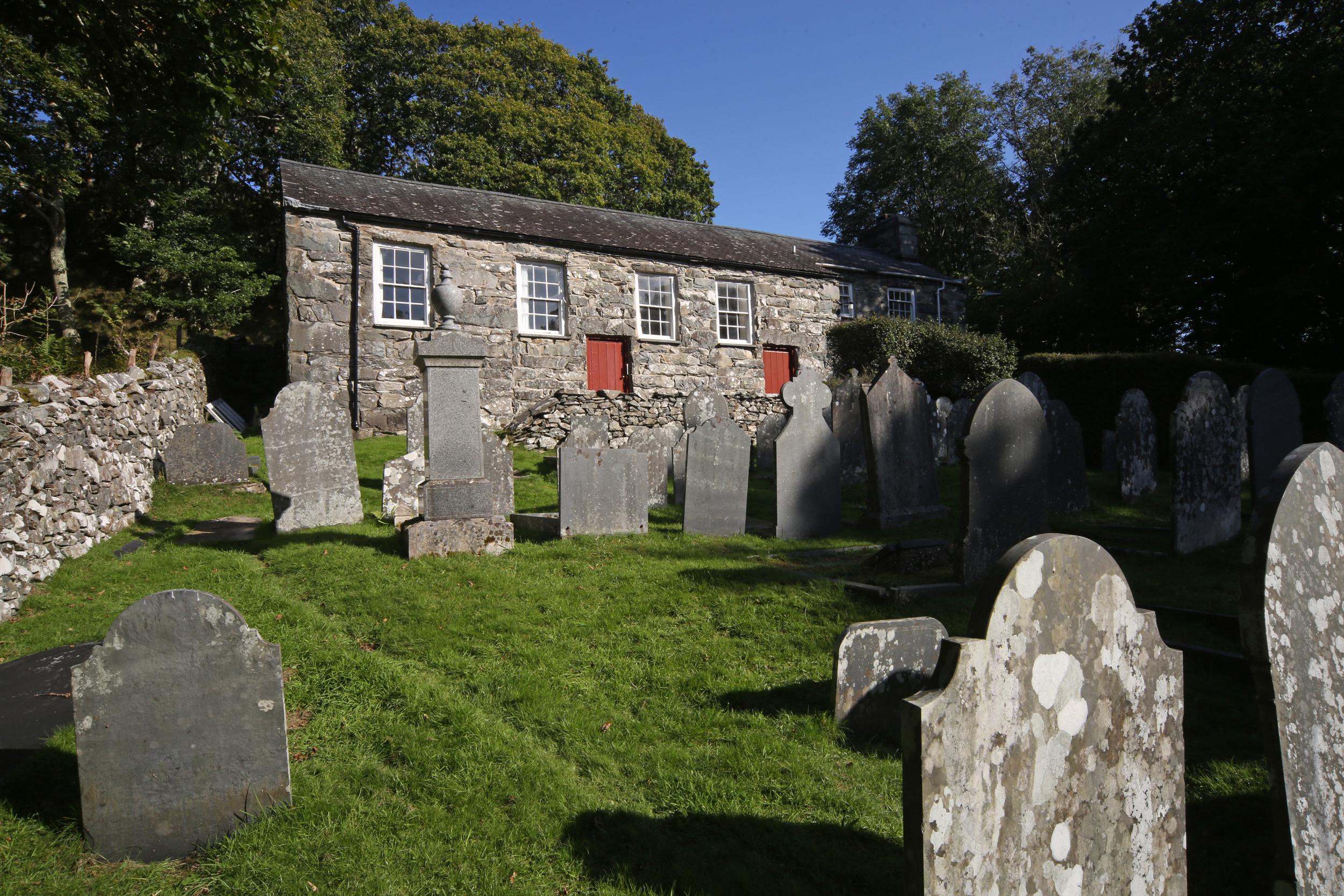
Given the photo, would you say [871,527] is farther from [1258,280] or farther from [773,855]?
[1258,280]

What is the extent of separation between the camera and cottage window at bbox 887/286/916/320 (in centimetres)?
2486

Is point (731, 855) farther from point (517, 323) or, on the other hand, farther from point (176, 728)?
point (517, 323)

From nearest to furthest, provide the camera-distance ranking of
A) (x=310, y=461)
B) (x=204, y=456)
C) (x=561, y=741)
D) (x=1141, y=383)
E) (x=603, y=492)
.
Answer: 1. (x=561, y=741)
2. (x=603, y=492)
3. (x=310, y=461)
4. (x=204, y=456)
5. (x=1141, y=383)

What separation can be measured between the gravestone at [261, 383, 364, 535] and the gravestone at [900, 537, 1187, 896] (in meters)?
8.56

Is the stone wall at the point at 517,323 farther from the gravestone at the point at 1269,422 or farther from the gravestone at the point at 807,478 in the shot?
the gravestone at the point at 1269,422

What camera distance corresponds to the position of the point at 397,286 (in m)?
17.1

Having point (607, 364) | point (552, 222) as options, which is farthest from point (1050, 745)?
point (552, 222)

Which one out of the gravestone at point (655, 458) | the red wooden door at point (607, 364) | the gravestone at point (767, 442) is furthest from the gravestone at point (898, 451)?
the red wooden door at point (607, 364)

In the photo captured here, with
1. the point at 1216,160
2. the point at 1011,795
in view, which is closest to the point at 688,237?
the point at 1216,160

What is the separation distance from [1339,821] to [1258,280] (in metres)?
22.6

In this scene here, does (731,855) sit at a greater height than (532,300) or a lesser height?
lesser

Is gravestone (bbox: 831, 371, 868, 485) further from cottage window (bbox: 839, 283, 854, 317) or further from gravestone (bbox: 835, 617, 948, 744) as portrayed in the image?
cottage window (bbox: 839, 283, 854, 317)

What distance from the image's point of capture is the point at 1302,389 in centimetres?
1473

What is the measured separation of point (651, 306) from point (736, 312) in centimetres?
268
